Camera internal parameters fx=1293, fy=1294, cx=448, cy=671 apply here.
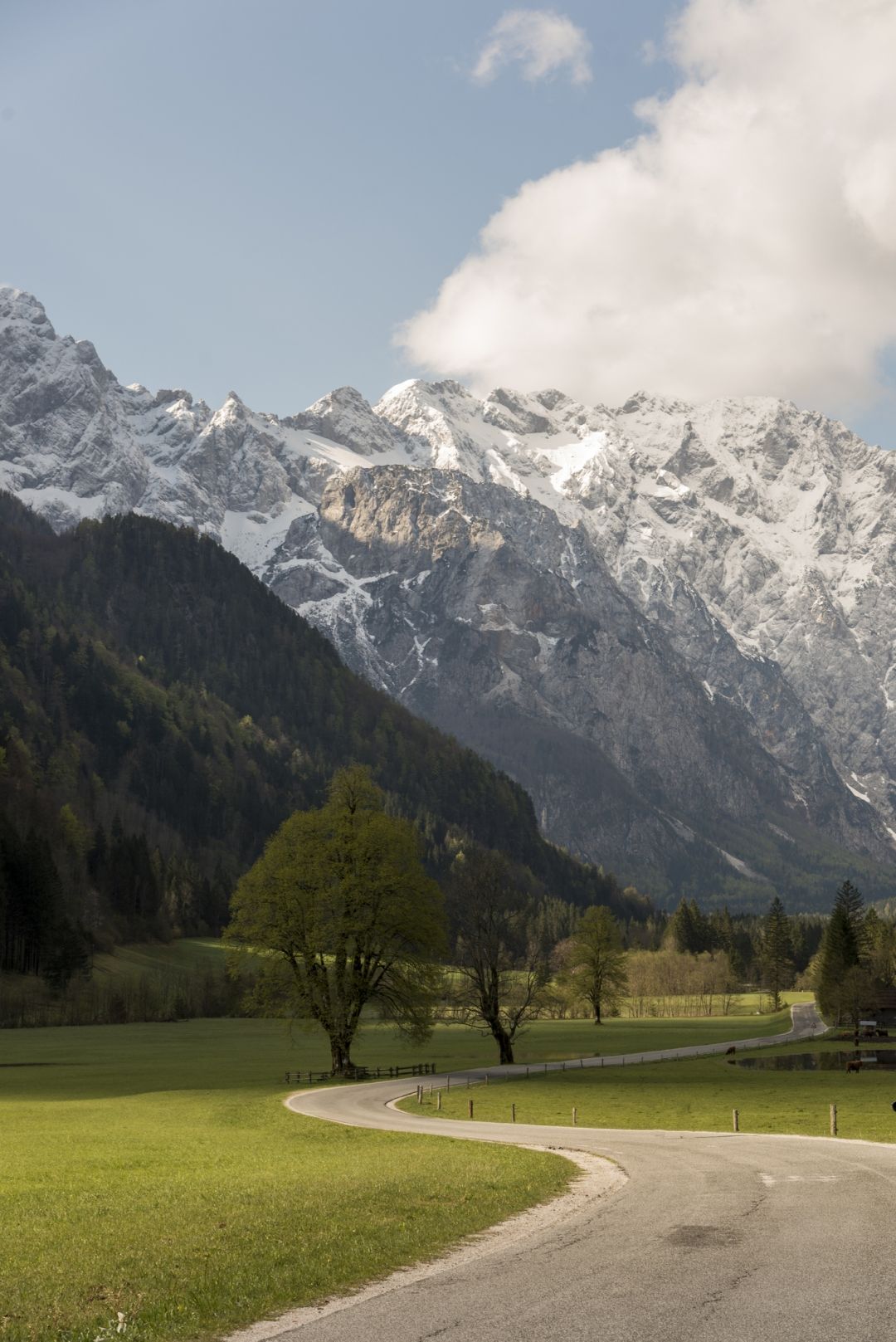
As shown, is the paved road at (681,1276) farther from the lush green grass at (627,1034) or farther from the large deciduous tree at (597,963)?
the large deciduous tree at (597,963)

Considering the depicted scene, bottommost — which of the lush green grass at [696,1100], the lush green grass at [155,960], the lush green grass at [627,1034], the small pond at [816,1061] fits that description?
the lush green grass at [627,1034]

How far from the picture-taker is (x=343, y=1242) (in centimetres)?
2533

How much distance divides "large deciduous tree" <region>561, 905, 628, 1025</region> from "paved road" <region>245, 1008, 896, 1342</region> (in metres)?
124

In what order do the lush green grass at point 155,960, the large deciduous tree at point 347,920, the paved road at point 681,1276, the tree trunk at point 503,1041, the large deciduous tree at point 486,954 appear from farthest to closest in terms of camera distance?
1. the lush green grass at point 155,960
2. the large deciduous tree at point 486,954
3. the tree trunk at point 503,1041
4. the large deciduous tree at point 347,920
5. the paved road at point 681,1276

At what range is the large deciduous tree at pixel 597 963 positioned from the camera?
159 m

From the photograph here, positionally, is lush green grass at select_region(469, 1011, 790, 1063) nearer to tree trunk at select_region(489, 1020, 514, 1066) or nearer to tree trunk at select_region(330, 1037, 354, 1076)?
tree trunk at select_region(489, 1020, 514, 1066)

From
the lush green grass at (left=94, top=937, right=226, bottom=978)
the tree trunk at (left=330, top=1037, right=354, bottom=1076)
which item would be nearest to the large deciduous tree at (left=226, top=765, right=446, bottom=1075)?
the tree trunk at (left=330, top=1037, right=354, bottom=1076)

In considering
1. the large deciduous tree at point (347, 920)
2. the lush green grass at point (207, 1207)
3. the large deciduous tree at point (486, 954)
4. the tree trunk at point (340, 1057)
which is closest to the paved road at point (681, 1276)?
the lush green grass at point (207, 1207)

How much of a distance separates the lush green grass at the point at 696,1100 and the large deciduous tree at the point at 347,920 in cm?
999

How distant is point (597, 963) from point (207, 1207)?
135556 mm

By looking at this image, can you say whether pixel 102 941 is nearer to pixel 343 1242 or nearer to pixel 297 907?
pixel 297 907

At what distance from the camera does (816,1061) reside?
4186 inches

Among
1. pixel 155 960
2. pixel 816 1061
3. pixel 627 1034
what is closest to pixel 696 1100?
pixel 816 1061

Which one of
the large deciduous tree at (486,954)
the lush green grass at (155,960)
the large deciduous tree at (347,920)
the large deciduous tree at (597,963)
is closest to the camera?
the large deciduous tree at (347,920)
